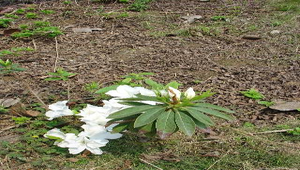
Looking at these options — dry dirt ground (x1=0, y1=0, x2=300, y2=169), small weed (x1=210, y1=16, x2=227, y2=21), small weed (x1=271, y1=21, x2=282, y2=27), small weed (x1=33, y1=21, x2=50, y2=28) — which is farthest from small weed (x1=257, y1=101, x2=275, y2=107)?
small weed (x1=33, y1=21, x2=50, y2=28)

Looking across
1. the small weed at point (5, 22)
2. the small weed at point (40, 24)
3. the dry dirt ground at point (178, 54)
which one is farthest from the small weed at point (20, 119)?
the small weed at point (5, 22)

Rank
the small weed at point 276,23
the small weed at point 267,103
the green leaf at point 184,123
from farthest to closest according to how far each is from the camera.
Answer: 1. the small weed at point 276,23
2. the small weed at point 267,103
3. the green leaf at point 184,123

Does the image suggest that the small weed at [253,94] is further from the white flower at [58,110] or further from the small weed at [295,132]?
the white flower at [58,110]

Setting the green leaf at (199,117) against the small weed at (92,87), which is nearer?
the green leaf at (199,117)

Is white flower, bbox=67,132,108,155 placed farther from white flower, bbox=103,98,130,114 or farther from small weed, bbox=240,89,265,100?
small weed, bbox=240,89,265,100

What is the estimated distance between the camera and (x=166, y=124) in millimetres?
1767

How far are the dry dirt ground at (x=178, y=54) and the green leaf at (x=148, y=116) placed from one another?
57cm

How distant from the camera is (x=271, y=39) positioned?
157 inches

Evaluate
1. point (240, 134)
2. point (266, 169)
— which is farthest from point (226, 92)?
point (266, 169)

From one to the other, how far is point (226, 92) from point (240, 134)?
0.63 meters

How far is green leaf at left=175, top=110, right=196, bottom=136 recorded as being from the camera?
173 centimetres

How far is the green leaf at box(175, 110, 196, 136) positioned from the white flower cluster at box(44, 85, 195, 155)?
88mm

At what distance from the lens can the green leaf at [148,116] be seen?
175 centimetres

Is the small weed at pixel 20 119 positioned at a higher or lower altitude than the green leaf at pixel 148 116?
lower
